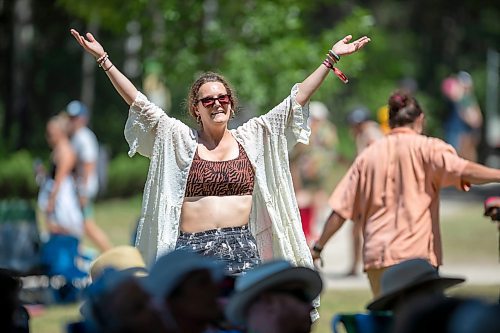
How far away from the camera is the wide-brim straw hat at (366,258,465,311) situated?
17.0 feet

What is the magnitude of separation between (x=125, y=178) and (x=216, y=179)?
54.1ft

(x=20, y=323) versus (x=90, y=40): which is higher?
(x=90, y=40)

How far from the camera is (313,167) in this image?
53.8ft

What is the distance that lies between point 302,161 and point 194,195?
9028 millimetres

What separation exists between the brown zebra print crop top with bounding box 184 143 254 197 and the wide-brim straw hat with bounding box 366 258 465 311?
2.06 metres

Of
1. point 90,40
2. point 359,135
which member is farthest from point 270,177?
point 359,135

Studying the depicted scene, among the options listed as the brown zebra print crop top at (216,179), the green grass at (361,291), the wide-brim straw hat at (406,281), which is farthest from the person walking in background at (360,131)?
the wide-brim straw hat at (406,281)

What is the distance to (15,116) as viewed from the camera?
30.3 meters

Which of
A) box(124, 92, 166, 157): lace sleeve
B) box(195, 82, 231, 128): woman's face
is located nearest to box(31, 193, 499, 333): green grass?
box(195, 82, 231, 128): woman's face

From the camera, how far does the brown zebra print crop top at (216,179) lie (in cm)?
728

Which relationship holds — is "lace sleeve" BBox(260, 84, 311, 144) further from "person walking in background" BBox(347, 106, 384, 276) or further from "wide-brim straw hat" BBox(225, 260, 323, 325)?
"person walking in background" BBox(347, 106, 384, 276)

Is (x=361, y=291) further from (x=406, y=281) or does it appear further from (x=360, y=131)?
(x=406, y=281)

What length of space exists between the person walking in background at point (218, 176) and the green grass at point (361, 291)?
1.37 metres

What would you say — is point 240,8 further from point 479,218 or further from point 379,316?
point 379,316
